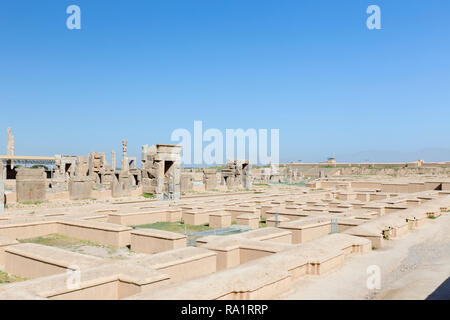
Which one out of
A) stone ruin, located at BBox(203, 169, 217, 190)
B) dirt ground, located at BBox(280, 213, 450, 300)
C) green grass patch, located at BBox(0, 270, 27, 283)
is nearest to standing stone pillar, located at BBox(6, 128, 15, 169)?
stone ruin, located at BBox(203, 169, 217, 190)

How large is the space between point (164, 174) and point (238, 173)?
8.38 m

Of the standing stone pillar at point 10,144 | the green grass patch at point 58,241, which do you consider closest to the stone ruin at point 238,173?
the green grass patch at point 58,241

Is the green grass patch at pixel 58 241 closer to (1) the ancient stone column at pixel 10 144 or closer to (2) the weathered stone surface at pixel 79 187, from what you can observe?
(2) the weathered stone surface at pixel 79 187

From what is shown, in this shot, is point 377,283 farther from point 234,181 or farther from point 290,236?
point 234,181

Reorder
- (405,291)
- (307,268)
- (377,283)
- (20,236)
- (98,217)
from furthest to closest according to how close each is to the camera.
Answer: (98,217) → (20,236) → (307,268) → (377,283) → (405,291)

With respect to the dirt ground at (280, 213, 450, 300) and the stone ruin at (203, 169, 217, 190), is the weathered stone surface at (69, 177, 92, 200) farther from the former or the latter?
the dirt ground at (280, 213, 450, 300)

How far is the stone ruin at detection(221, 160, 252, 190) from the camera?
26625 millimetres

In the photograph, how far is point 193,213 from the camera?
12.3 meters

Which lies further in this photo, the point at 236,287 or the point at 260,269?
the point at 260,269

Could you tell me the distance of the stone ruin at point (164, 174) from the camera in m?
18.9

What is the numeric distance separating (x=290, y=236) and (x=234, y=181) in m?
17.5

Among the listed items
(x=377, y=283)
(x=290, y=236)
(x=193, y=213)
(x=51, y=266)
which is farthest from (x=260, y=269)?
(x=193, y=213)

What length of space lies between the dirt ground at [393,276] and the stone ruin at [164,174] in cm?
1198

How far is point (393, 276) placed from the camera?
6.16 meters
